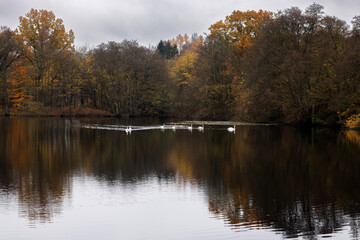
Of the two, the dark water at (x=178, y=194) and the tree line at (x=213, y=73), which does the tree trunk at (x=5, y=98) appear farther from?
the dark water at (x=178, y=194)

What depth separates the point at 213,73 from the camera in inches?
2613

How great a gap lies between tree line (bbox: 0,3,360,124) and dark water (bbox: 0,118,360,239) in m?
24.5

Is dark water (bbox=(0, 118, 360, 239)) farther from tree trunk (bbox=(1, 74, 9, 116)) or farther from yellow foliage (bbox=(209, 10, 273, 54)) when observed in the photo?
tree trunk (bbox=(1, 74, 9, 116))

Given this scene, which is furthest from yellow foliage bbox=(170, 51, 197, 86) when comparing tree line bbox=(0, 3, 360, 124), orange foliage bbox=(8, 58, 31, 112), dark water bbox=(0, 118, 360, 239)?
dark water bbox=(0, 118, 360, 239)

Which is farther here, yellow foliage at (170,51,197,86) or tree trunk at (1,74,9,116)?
yellow foliage at (170,51,197,86)

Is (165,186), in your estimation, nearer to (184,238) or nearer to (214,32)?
(184,238)

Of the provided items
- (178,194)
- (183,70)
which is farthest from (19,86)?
(178,194)

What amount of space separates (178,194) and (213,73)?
53.0 m

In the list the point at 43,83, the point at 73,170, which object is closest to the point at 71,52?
the point at 43,83

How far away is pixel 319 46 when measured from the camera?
49.8 m

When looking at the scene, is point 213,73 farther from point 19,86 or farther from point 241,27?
point 19,86

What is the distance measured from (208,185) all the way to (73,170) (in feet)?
21.1

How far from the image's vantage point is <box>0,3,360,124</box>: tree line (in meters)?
49.2

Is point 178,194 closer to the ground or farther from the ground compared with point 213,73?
closer to the ground
